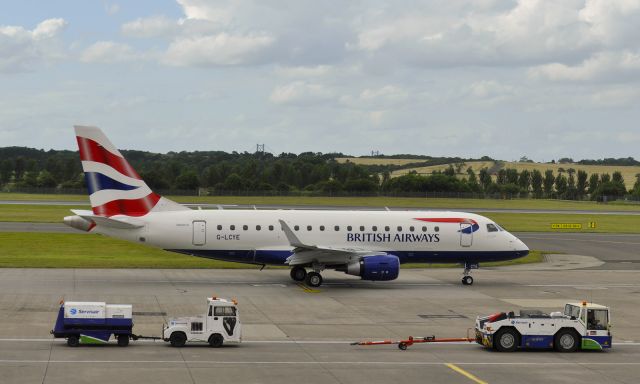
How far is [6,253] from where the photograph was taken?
58.1m

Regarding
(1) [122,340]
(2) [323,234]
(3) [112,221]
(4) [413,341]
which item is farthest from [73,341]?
(2) [323,234]

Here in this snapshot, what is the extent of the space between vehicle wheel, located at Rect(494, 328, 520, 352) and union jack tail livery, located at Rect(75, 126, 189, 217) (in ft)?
70.0

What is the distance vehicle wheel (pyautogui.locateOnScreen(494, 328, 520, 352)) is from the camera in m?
29.6

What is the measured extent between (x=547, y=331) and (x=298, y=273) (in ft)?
61.7

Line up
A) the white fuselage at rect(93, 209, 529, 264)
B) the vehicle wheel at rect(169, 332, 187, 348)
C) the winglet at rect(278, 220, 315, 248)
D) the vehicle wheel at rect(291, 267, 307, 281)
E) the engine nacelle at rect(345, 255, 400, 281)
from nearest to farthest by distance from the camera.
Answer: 1. the vehicle wheel at rect(169, 332, 187, 348)
2. the winglet at rect(278, 220, 315, 248)
3. the engine nacelle at rect(345, 255, 400, 281)
4. the white fuselage at rect(93, 209, 529, 264)
5. the vehicle wheel at rect(291, 267, 307, 281)

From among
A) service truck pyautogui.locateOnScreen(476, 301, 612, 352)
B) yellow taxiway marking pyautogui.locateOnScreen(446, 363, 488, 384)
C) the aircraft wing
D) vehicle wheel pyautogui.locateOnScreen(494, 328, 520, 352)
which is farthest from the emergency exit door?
yellow taxiway marking pyautogui.locateOnScreen(446, 363, 488, 384)

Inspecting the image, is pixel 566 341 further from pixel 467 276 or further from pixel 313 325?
pixel 467 276

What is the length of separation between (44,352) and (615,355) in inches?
698

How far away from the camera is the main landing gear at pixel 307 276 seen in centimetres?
4528

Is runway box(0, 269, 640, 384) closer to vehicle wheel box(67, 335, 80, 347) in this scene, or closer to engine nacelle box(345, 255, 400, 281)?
vehicle wheel box(67, 335, 80, 347)

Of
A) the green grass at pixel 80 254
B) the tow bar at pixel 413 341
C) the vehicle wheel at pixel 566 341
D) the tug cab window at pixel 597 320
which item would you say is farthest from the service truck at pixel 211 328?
the green grass at pixel 80 254

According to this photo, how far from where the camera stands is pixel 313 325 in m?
34.3

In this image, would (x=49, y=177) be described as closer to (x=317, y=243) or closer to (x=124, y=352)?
(x=317, y=243)

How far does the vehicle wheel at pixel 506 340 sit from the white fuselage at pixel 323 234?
17.3 metres
